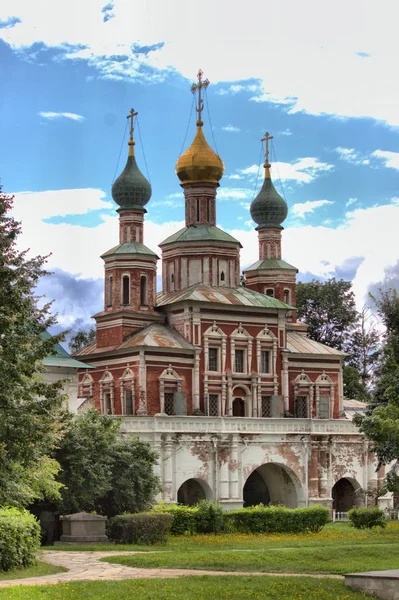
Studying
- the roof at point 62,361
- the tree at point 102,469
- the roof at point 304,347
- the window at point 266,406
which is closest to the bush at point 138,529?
the tree at point 102,469

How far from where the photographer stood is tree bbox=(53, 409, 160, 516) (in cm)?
3166

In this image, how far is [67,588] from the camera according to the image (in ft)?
60.4

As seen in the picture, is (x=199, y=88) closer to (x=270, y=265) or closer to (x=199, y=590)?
(x=270, y=265)

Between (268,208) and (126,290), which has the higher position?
(268,208)

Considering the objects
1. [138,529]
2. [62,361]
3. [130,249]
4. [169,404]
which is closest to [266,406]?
[169,404]

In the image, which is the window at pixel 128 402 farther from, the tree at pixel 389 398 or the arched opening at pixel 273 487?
the tree at pixel 389 398

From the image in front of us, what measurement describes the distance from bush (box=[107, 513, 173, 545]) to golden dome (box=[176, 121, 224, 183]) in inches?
994

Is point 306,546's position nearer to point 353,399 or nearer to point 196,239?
point 196,239

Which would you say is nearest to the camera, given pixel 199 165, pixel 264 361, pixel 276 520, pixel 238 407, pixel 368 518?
pixel 276 520

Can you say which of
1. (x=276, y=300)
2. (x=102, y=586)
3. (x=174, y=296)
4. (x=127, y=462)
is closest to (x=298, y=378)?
(x=276, y=300)

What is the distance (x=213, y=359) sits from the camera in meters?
49.0

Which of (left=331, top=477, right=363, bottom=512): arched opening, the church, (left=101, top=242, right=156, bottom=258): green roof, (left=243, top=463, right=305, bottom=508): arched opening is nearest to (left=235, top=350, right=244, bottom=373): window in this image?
the church

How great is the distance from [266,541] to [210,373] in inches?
737

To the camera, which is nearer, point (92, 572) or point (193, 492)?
point (92, 572)
